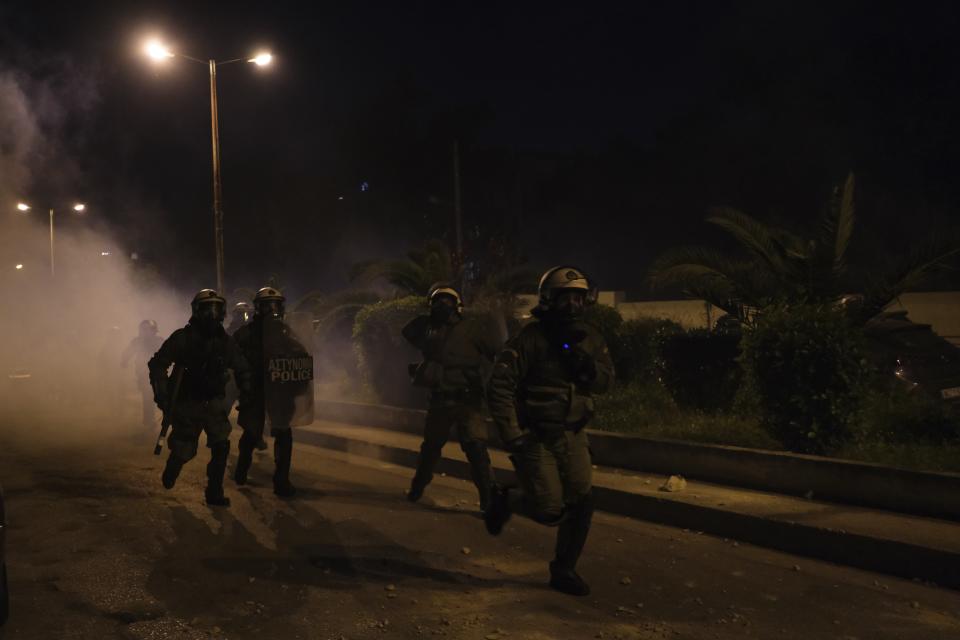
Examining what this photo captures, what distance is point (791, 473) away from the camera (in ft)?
24.3

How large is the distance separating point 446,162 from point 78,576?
23831 mm

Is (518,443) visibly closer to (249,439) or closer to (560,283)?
(560,283)

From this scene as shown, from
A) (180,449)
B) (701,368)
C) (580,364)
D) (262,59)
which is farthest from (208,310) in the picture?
(262,59)

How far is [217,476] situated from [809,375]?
16.4 feet

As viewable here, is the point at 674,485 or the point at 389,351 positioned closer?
the point at 674,485

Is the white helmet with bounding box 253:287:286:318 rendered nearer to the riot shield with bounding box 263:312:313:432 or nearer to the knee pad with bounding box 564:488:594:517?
the riot shield with bounding box 263:312:313:432

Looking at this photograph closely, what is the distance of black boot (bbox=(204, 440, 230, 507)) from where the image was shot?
7586 mm

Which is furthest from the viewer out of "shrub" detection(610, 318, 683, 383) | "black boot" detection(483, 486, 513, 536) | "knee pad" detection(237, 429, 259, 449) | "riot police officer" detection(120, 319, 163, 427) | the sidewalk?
"riot police officer" detection(120, 319, 163, 427)

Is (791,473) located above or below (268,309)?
below

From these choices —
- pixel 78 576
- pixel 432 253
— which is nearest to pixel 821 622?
pixel 78 576

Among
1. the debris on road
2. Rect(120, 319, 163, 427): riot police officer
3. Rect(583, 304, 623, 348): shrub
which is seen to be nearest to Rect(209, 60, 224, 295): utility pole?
Rect(120, 319, 163, 427): riot police officer

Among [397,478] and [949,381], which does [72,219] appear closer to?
[397,478]

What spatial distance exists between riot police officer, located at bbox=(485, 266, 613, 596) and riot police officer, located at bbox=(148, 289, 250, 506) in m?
3.28

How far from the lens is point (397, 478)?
30.9ft
